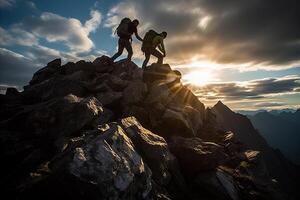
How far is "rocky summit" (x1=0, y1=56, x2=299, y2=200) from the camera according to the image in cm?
966

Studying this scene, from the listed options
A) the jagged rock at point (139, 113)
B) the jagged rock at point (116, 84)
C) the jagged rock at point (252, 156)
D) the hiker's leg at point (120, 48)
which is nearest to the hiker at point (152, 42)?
the hiker's leg at point (120, 48)

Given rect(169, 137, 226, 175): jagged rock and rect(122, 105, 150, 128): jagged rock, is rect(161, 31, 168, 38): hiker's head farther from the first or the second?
rect(169, 137, 226, 175): jagged rock

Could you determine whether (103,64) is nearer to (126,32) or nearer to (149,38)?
(126,32)

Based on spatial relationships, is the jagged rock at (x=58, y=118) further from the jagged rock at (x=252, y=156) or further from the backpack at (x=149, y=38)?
the jagged rock at (x=252, y=156)

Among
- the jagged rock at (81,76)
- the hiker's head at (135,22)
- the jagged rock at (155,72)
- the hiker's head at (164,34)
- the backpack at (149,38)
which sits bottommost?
the jagged rock at (81,76)

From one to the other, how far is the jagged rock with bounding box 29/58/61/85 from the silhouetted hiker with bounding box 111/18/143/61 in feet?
35.8

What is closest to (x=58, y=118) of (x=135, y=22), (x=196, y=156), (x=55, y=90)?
(x=55, y=90)

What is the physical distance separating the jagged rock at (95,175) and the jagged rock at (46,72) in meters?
25.5

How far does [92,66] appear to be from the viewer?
3284 cm

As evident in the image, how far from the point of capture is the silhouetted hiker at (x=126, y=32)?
28.6 m

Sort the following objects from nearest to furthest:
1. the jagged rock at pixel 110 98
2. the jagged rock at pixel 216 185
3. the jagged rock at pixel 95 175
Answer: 1. the jagged rock at pixel 95 175
2. the jagged rock at pixel 216 185
3. the jagged rock at pixel 110 98

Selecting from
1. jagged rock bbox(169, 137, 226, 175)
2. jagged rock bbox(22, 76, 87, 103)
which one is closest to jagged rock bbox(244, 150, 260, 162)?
jagged rock bbox(169, 137, 226, 175)

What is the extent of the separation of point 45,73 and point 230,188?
1098 inches

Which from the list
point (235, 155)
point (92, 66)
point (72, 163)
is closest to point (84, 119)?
point (72, 163)
